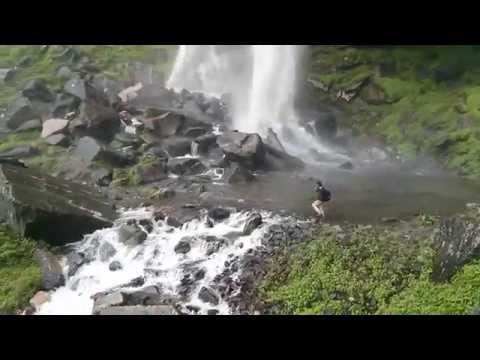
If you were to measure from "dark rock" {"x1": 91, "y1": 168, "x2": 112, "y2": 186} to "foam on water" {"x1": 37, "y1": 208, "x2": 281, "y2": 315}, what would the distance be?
5.00m

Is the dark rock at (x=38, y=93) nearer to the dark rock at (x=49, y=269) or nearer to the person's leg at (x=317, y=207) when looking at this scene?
the dark rock at (x=49, y=269)

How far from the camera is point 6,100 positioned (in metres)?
33.6

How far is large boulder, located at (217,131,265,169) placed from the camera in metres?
22.0

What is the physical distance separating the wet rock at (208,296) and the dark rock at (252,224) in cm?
274

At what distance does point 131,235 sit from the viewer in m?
15.4

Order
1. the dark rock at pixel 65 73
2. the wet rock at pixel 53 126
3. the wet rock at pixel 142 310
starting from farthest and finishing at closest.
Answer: the dark rock at pixel 65 73 → the wet rock at pixel 53 126 → the wet rock at pixel 142 310

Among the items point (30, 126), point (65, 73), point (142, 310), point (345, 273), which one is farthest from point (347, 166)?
point (65, 73)

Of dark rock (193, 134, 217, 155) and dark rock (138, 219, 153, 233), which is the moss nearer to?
dark rock (138, 219, 153, 233)

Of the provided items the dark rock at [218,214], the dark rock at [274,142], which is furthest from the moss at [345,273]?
the dark rock at [274,142]

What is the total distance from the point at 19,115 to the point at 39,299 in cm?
1762

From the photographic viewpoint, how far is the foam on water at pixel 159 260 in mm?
13430

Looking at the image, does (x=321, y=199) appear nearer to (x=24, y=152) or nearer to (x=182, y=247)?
(x=182, y=247)

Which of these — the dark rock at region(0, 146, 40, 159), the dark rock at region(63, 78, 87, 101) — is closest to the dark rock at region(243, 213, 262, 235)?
the dark rock at region(0, 146, 40, 159)
